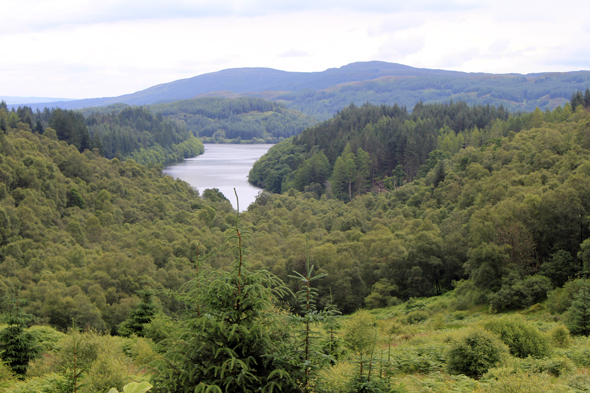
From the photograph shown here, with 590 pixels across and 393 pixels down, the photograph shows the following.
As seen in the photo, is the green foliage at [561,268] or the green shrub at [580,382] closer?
the green shrub at [580,382]

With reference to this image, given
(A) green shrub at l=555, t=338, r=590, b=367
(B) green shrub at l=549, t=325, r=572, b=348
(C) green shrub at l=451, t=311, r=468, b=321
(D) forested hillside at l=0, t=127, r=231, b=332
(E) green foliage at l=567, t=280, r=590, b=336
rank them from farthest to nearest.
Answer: (D) forested hillside at l=0, t=127, r=231, b=332
(C) green shrub at l=451, t=311, r=468, b=321
(E) green foliage at l=567, t=280, r=590, b=336
(B) green shrub at l=549, t=325, r=572, b=348
(A) green shrub at l=555, t=338, r=590, b=367

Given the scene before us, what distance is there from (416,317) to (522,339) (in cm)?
1760

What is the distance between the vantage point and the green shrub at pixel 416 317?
108 ft

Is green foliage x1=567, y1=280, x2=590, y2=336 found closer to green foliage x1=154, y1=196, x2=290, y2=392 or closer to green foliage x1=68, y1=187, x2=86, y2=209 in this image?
green foliage x1=154, y1=196, x2=290, y2=392

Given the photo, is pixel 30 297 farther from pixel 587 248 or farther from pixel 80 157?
pixel 80 157

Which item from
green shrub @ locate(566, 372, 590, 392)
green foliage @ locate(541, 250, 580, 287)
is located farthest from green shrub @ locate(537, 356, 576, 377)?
green foliage @ locate(541, 250, 580, 287)

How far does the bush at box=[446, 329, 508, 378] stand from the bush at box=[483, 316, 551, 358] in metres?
1.98

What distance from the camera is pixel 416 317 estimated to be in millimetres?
33125

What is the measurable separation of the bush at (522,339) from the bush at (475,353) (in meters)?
1.98

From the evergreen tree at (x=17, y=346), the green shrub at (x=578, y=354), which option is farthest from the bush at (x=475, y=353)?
the evergreen tree at (x=17, y=346)

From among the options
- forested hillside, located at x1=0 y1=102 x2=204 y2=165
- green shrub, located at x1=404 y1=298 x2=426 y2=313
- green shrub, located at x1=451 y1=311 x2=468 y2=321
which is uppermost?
forested hillside, located at x1=0 y1=102 x2=204 y2=165

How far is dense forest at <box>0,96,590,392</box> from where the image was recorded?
285 inches

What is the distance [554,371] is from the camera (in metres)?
14.1

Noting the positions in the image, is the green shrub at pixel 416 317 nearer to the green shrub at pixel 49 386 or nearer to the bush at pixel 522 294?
the bush at pixel 522 294
